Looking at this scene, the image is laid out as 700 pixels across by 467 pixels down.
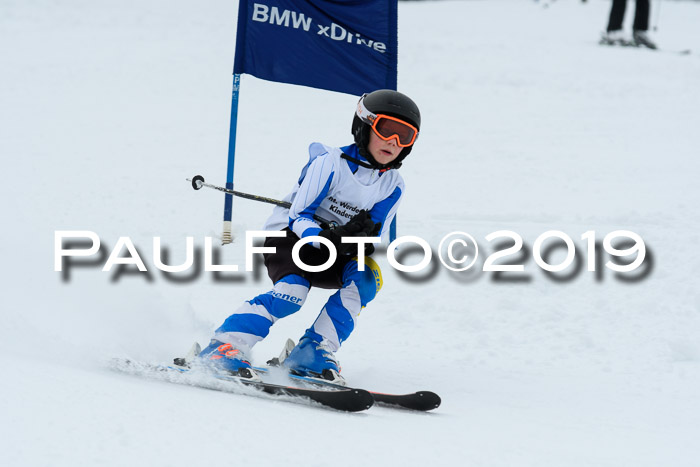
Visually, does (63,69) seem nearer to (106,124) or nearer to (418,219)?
(106,124)

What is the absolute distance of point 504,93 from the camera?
13.5 meters

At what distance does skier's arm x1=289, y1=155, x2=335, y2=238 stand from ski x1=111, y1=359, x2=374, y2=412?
2.92ft

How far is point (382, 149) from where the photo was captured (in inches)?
170

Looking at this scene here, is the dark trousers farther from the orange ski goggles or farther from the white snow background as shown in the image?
the orange ski goggles

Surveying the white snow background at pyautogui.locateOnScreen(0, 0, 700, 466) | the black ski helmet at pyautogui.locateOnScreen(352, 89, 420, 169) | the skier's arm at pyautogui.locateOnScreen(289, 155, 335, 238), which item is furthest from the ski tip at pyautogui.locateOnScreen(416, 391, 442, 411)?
the black ski helmet at pyautogui.locateOnScreen(352, 89, 420, 169)

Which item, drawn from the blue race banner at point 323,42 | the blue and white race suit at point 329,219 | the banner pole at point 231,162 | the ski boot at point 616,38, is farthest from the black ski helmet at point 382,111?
the ski boot at point 616,38

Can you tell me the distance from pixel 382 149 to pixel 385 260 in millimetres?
2765

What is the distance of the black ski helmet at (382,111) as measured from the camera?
424cm

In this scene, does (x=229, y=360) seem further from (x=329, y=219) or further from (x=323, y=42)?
(x=323, y=42)

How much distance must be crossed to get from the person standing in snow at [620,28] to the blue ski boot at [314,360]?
14889mm

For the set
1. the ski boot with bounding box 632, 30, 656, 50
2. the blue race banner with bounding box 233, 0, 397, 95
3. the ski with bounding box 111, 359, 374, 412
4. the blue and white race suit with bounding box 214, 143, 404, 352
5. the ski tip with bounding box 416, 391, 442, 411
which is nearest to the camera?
the ski with bounding box 111, 359, 374, 412

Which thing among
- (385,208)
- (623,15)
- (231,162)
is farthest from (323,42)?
(623,15)

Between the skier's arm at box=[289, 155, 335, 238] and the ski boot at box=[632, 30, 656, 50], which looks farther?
the ski boot at box=[632, 30, 656, 50]

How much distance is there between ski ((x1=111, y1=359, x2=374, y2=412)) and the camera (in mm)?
3555
